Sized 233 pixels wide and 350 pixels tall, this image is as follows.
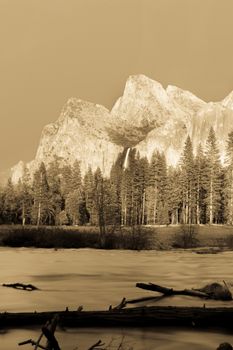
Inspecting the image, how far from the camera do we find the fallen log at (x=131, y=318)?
18.6ft

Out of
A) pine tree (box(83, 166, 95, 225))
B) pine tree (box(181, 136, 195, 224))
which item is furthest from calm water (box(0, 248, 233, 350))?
pine tree (box(83, 166, 95, 225))

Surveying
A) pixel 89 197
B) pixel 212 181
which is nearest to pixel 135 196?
pixel 89 197

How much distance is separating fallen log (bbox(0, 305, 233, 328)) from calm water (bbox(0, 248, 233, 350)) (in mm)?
124

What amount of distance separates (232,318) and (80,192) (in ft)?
300

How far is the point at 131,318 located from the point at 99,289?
4235 mm

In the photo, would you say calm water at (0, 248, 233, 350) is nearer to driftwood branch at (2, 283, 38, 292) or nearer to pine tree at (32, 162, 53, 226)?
driftwood branch at (2, 283, 38, 292)

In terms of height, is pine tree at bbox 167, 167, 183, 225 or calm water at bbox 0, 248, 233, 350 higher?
pine tree at bbox 167, 167, 183, 225

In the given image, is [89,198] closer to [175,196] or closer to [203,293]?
[175,196]

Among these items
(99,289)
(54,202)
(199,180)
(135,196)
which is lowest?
(99,289)

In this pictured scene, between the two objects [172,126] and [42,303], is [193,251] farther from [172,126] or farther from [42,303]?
[172,126]

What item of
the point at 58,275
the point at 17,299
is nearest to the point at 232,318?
the point at 17,299

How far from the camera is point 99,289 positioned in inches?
387

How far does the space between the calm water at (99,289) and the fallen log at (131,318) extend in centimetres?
12

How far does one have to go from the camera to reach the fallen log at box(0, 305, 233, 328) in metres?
5.68
